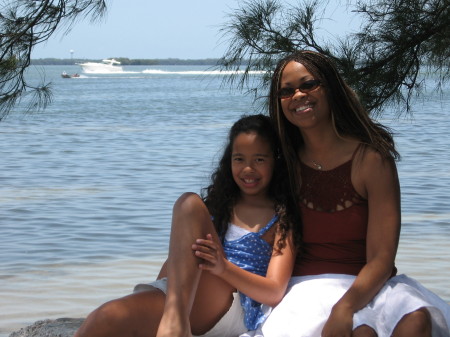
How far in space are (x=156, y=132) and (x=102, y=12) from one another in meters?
13.8

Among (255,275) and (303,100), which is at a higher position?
(303,100)

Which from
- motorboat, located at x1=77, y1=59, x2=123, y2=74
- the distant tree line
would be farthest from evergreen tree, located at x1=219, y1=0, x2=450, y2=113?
motorboat, located at x1=77, y1=59, x2=123, y2=74

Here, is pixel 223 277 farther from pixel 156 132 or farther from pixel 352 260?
pixel 156 132

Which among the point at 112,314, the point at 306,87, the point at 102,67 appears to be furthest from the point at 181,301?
the point at 102,67

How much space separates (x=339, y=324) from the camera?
237cm

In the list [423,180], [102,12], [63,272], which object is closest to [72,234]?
[63,272]

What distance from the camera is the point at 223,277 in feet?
8.38

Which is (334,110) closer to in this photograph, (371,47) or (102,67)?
(371,47)

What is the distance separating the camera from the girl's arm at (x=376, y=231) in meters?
2.42

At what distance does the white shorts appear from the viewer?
2627 mm

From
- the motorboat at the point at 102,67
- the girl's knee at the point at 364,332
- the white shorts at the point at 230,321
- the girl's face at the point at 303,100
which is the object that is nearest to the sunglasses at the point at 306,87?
the girl's face at the point at 303,100

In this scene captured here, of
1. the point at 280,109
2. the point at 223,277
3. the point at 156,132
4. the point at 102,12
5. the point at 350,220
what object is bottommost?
the point at 156,132

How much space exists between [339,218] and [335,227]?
30mm

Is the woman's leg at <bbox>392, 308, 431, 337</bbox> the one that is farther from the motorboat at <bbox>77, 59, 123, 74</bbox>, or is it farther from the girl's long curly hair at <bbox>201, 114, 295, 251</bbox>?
the motorboat at <bbox>77, 59, 123, 74</bbox>
